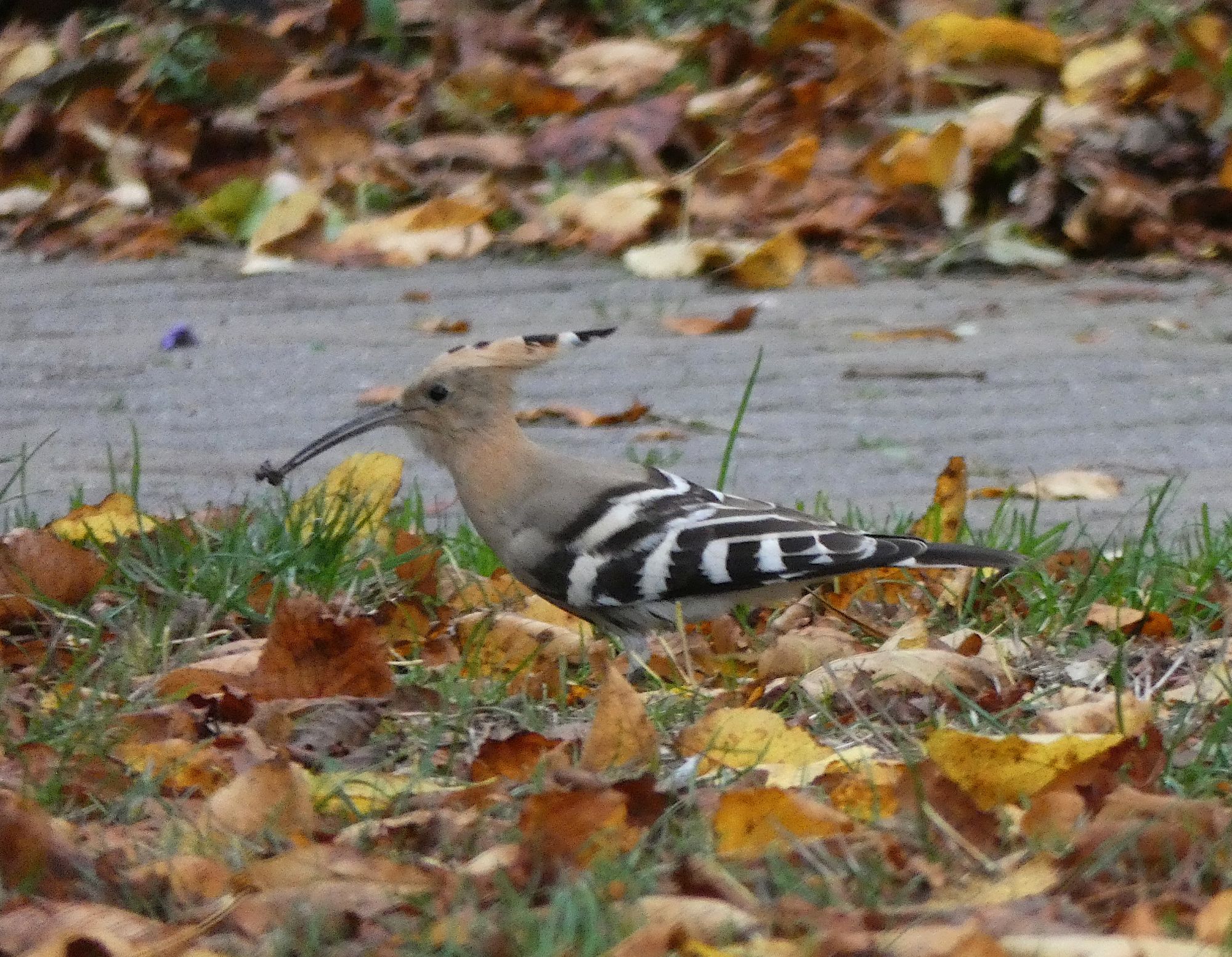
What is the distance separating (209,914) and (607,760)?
685mm

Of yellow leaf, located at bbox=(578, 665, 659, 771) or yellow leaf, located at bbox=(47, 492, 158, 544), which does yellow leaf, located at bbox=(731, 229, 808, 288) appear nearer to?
yellow leaf, located at bbox=(47, 492, 158, 544)

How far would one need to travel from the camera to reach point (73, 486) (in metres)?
4.58

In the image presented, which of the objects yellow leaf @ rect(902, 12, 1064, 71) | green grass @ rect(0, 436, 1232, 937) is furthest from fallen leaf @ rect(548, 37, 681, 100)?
green grass @ rect(0, 436, 1232, 937)

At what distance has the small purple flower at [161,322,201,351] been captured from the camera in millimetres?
6070

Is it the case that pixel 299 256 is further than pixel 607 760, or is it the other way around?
pixel 299 256

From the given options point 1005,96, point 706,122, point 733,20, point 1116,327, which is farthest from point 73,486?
point 733,20

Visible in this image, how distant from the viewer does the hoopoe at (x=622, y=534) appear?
3734mm

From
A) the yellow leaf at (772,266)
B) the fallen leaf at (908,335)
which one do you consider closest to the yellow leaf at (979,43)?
the yellow leaf at (772,266)

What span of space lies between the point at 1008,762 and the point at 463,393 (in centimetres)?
198

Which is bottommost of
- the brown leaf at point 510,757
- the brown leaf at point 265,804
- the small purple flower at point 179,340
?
the small purple flower at point 179,340

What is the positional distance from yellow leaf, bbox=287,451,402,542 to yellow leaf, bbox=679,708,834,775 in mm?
1203

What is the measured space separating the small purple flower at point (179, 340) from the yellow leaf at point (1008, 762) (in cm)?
387

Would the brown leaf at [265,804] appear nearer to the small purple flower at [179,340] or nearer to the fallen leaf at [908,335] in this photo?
the small purple flower at [179,340]

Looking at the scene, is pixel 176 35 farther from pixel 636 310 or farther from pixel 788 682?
pixel 788 682
